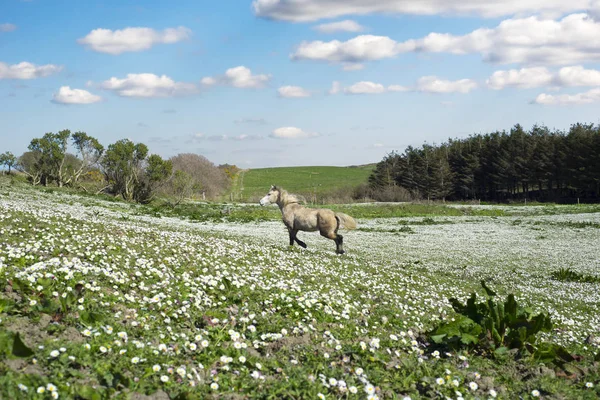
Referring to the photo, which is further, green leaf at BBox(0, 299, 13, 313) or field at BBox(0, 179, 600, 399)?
green leaf at BBox(0, 299, 13, 313)

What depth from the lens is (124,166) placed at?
64500 millimetres

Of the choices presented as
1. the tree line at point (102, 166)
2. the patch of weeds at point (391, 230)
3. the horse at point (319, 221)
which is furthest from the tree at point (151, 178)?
the horse at point (319, 221)

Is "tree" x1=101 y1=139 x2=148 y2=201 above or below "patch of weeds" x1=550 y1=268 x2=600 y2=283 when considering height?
above

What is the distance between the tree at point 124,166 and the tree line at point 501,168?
198ft

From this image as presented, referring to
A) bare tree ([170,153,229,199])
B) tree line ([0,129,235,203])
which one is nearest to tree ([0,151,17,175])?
tree line ([0,129,235,203])

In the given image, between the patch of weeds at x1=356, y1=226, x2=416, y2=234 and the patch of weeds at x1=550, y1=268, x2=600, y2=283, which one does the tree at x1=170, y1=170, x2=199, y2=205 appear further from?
the patch of weeds at x1=550, y1=268, x2=600, y2=283

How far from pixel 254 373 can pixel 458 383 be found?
3220mm

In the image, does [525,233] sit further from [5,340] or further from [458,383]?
[5,340]

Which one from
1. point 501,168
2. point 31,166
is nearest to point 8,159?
point 31,166

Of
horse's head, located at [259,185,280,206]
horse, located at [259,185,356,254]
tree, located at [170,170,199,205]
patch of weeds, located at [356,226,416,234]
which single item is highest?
tree, located at [170,170,199,205]

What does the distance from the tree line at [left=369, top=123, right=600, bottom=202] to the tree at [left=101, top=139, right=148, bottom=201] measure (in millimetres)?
60456

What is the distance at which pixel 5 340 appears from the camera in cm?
625

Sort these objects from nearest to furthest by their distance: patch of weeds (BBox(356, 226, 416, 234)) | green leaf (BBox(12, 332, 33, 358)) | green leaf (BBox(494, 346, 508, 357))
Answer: green leaf (BBox(12, 332, 33, 358)) < green leaf (BBox(494, 346, 508, 357)) < patch of weeds (BBox(356, 226, 416, 234))

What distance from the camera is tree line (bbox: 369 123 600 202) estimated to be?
104 m
